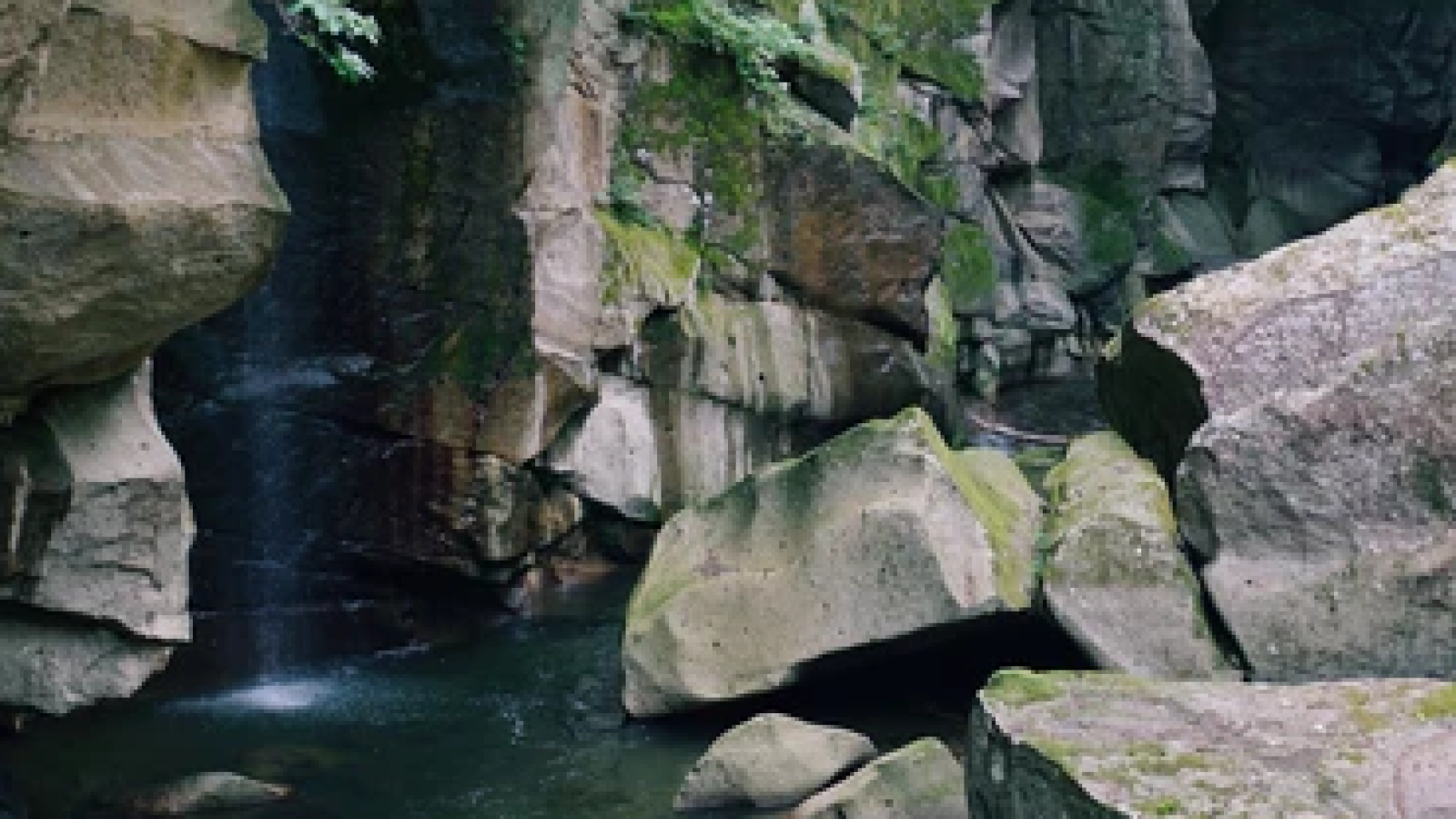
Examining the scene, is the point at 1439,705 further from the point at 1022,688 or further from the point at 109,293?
the point at 109,293

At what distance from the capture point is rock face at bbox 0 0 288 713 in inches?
267

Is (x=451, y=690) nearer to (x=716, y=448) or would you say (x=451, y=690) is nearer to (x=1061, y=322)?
(x=716, y=448)

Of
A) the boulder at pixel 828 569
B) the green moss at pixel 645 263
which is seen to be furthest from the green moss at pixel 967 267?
the boulder at pixel 828 569

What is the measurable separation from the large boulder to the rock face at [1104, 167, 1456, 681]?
19.0 feet

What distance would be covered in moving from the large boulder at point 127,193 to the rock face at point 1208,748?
453 centimetres

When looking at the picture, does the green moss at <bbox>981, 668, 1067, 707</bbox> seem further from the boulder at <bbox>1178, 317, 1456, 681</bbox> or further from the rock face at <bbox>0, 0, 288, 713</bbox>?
the rock face at <bbox>0, 0, 288, 713</bbox>

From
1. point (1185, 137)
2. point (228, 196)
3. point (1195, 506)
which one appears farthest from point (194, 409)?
point (1185, 137)

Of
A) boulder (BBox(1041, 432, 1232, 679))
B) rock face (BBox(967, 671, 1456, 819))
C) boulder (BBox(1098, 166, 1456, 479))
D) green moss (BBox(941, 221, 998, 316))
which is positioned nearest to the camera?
rock face (BBox(967, 671, 1456, 819))

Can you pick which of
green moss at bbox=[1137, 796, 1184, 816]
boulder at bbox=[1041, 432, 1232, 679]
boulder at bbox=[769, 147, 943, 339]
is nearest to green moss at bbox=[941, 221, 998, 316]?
boulder at bbox=[769, 147, 943, 339]

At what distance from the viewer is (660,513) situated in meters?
14.5

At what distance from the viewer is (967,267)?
75.4 ft

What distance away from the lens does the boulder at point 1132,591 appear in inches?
343

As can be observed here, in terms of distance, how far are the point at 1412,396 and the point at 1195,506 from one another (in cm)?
139

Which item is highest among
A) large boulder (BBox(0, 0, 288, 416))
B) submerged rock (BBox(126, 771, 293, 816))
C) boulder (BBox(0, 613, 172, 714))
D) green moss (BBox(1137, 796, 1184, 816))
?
large boulder (BBox(0, 0, 288, 416))
